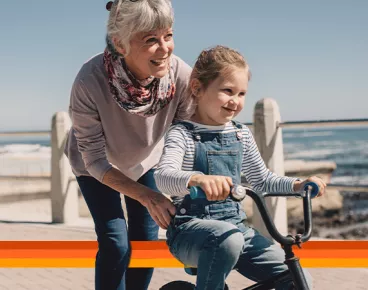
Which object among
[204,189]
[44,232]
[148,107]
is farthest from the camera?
[44,232]

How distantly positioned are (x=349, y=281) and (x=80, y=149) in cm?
300

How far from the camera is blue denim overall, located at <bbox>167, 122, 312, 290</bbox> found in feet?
7.49

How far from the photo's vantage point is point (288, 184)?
2600 mm

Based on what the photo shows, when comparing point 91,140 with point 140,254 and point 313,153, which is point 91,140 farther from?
point 313,153

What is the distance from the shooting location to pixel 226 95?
2449 millimetres

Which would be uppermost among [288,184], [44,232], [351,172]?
[288,184]

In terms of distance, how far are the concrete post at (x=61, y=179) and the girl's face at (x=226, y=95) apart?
5.65 meters

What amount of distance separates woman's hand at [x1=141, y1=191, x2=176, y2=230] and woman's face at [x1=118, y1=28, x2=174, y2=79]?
52 cm

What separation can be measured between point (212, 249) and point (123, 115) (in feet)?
2.85

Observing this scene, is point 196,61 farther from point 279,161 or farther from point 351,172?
point 351,172

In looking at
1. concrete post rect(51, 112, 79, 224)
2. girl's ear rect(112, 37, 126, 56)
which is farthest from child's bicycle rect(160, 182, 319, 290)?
concrete post rect(51, 112, 79, 224)

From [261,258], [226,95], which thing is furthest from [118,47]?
[261,258]

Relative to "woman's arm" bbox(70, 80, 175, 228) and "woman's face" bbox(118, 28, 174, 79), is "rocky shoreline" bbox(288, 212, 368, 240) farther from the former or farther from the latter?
"woman's face" bbox(118, 28, 174, 79)

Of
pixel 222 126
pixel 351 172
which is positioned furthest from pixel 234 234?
pixel 351 172
